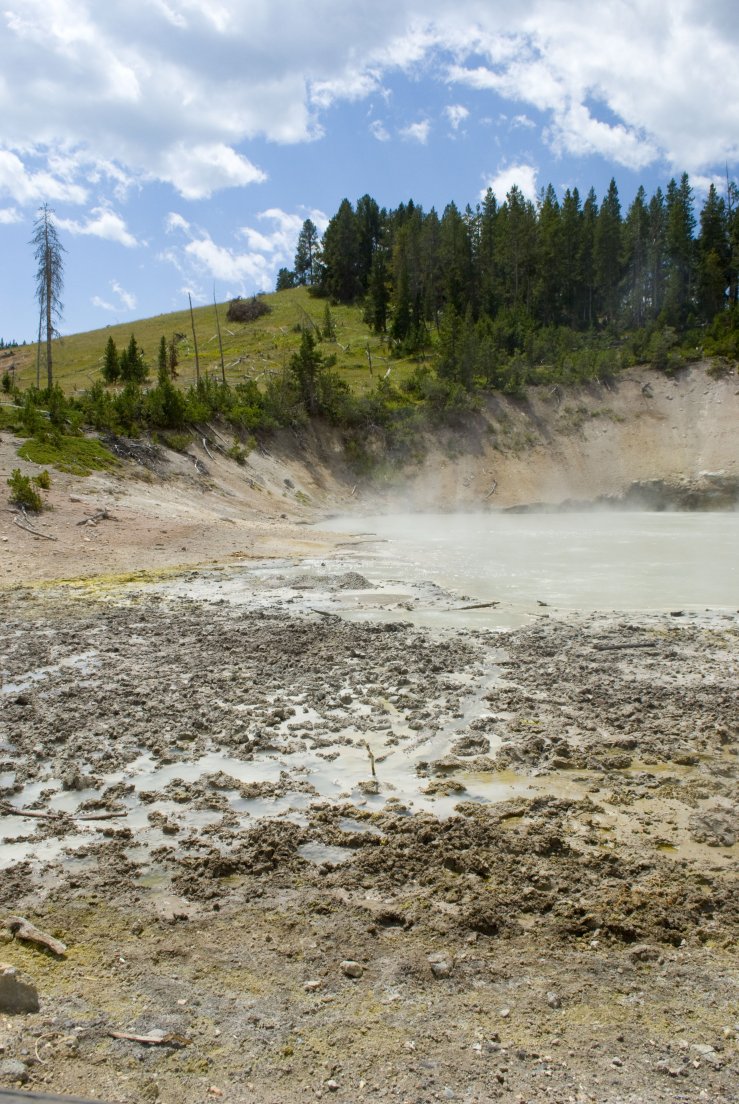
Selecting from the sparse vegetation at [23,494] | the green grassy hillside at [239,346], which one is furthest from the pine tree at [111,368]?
the sparse vegetation at [23,494]

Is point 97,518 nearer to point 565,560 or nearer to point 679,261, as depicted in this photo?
point 565,560

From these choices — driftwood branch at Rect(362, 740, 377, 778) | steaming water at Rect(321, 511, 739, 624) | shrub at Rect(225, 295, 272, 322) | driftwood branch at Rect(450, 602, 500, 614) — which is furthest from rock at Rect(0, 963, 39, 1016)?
shrub at Rect(225, 295, 272, 322)

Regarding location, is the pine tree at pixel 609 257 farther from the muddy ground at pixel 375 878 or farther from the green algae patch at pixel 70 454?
the muddy ground at pixel 375 878

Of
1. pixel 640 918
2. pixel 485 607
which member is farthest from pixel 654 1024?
pixel 485 607

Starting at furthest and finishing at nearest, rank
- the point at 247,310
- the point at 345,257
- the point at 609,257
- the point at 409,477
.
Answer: the point at 345,257 → the point at 247,310 → the point at 609,257 → the point at 409,477

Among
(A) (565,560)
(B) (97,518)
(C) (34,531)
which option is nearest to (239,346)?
(B) (97,518)

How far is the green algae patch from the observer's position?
26344 mm

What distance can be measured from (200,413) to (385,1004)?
34.2 meters

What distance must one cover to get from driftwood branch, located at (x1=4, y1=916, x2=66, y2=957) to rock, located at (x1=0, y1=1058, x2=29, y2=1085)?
908 millimetres

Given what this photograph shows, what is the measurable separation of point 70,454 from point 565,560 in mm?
18565

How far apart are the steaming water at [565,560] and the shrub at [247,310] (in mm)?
53510

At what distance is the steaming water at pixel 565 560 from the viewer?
14.2 metres

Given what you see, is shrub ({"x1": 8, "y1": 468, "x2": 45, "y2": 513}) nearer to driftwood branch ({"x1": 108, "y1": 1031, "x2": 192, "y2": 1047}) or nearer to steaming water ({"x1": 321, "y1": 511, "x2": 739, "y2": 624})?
steaming water ({"x1": 321, "y1": 511, "x2": 739, "y2": 624})

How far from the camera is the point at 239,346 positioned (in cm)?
6719
